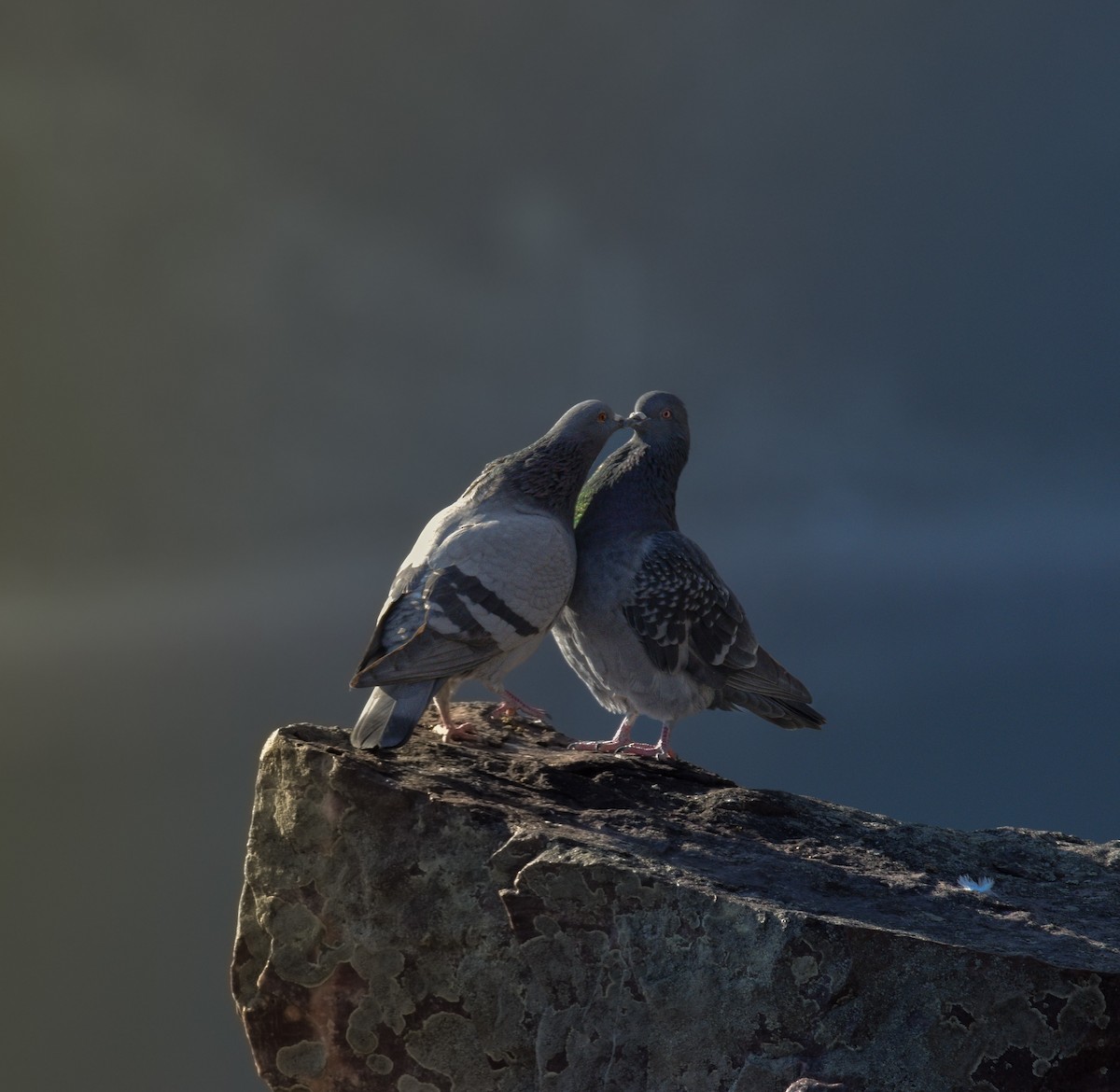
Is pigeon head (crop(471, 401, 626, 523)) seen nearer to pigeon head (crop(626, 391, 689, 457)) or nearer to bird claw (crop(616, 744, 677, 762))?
pigeon head (crop(626, 391, 689, 457))

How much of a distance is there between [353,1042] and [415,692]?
142cm

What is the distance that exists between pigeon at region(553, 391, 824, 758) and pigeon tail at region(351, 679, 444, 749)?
53.8 inches

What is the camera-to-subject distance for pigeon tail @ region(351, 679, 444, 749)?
5.27 meters

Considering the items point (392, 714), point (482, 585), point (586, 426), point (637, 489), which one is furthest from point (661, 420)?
point (392, 714)

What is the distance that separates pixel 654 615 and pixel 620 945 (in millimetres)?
1993

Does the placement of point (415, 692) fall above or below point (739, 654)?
below

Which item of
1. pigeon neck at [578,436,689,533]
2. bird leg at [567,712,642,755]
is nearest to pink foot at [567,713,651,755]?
bird leg at [567,712,642,755]

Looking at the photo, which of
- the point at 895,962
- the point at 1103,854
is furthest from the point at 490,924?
the point at 1103,854

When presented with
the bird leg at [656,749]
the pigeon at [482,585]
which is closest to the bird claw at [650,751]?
the bird leg at [656,749]

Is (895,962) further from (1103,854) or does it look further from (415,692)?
(1103,854)

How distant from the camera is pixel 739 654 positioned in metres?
6.87

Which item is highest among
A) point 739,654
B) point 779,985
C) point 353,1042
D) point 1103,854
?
point 739,654

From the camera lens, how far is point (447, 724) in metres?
6.23

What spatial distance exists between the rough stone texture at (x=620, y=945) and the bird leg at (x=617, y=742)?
0.50 m
